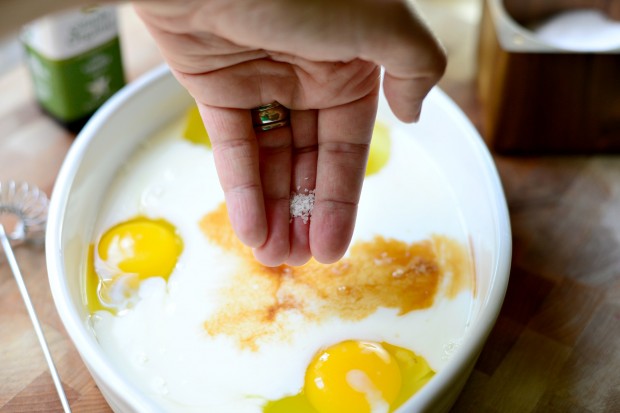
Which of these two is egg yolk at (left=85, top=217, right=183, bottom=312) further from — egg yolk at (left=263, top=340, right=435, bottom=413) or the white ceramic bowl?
egg yolk at (left=263, top=340, right=435, bottom=413)

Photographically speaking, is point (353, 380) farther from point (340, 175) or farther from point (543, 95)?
point (543, 95)

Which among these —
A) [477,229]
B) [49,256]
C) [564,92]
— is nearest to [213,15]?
[49,256]

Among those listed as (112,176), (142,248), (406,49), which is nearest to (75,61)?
(112,176)

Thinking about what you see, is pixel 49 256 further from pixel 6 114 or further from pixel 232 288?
pixel 6 114

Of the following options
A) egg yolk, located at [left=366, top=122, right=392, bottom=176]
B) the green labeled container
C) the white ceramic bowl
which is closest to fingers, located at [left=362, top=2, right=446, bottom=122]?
the white ceramic bowl

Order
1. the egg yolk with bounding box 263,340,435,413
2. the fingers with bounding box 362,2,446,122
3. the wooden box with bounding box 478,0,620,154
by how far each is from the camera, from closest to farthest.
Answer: the fingers with bounding box 362,2,446,122, the egg yolk with bounding box 263,340,435,413, the wooden box with bounding box 478,0,620,154

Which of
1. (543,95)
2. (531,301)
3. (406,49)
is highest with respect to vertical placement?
(406,49)

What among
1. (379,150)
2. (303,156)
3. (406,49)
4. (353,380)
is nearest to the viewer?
(406,49)
